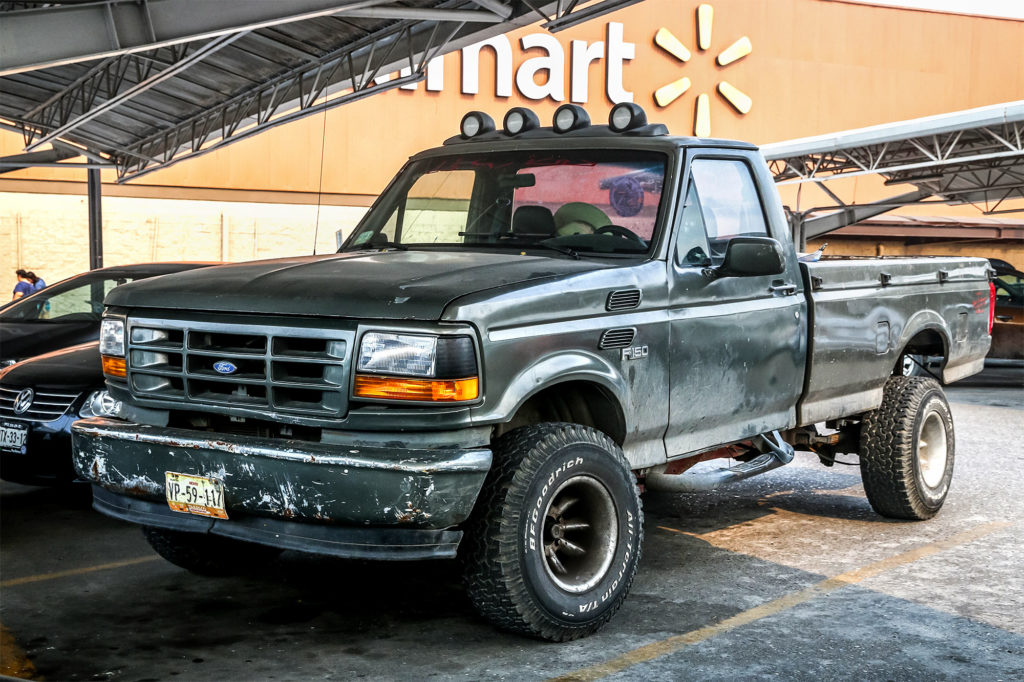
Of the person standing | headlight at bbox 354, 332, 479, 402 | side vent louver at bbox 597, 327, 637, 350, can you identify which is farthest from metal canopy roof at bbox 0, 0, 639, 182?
headlight at bbox 354, 332, 479, 402

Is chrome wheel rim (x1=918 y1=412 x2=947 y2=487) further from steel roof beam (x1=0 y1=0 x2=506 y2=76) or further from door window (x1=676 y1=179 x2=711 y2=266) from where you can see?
steel roof beam (x1=0 y1=0 x2=506 y2=76)

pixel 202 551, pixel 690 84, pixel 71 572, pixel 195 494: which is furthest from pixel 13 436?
pixel 690 84

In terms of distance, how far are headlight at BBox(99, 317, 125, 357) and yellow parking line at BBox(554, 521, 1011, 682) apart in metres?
2.34

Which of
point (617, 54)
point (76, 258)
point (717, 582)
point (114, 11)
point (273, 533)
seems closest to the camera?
point (273, 533)

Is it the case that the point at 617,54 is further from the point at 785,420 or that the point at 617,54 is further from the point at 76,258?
the point at 785,420

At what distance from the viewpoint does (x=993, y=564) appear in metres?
6.23

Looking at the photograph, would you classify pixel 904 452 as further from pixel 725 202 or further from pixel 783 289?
pixel 725 202

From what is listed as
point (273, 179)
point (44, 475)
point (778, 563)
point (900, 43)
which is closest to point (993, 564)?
point (778, 563)

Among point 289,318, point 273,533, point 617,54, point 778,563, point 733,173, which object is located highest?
point 617,54

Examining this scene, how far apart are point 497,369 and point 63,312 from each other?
6282 millimetres

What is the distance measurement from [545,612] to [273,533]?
111 centimetres

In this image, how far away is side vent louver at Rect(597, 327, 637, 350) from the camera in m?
4.99

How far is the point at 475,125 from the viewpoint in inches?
254

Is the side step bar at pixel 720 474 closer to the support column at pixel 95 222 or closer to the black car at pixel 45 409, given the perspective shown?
the black car at pixel 45 409
